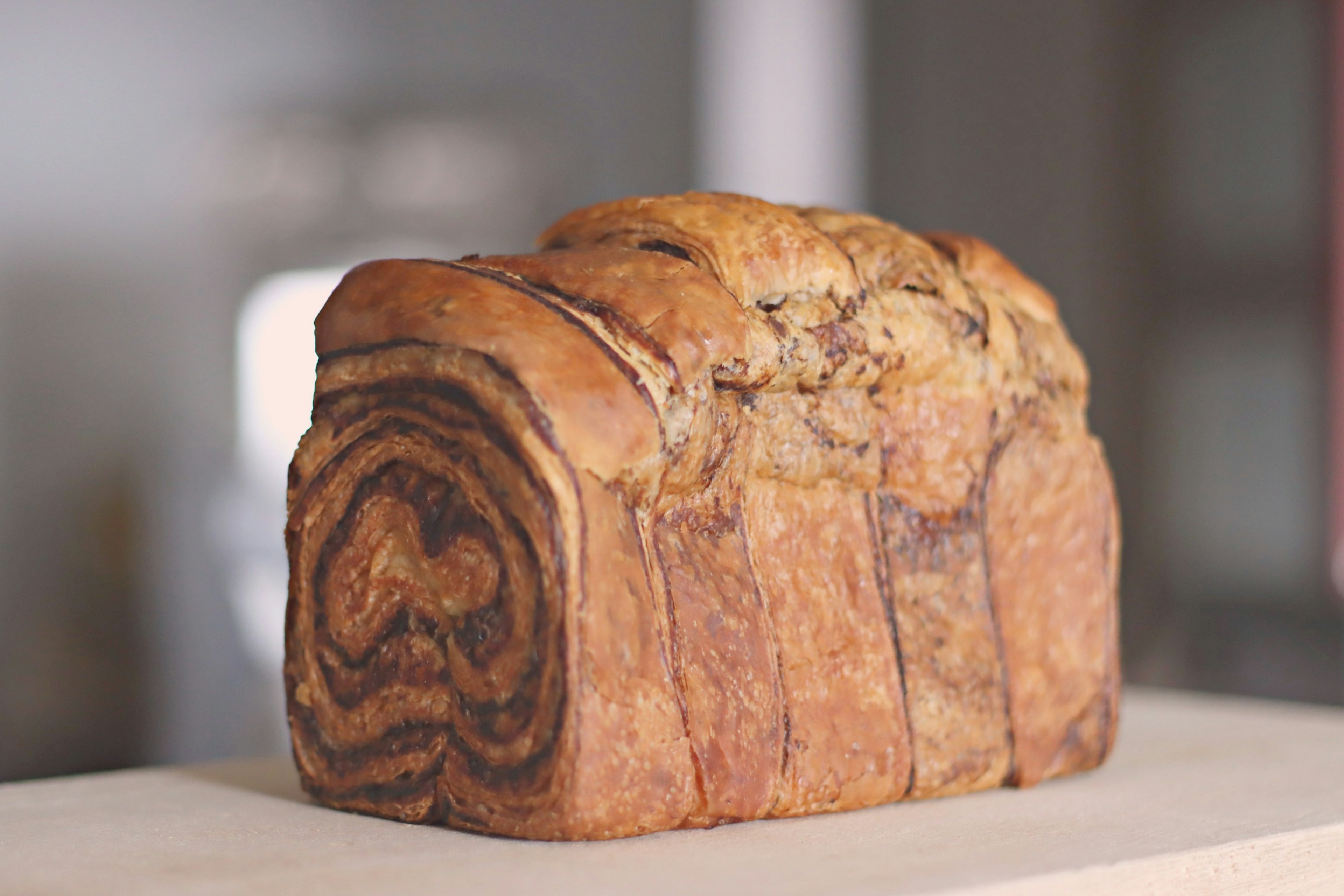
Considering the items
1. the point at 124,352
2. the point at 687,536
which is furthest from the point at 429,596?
the point at 124,352

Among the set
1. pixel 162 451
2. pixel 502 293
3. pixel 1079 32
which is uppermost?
pixel 1079 32

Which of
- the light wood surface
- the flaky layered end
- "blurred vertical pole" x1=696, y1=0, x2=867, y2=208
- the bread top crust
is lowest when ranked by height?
the light wood surface

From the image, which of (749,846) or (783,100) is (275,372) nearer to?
(749,846)

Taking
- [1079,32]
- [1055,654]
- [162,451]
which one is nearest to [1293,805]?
[1055,654]

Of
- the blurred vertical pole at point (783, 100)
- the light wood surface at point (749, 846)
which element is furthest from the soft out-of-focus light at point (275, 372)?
the blurred vertical pole at point (783, 100)

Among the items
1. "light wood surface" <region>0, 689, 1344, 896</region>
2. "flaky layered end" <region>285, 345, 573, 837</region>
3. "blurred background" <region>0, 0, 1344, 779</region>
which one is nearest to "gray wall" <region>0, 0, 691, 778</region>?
"blurred background" <region>0, 0, 1344, 779</region>

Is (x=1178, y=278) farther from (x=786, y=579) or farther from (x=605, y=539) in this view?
(x=605, y=539)

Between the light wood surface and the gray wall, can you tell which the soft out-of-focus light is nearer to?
the gray wall

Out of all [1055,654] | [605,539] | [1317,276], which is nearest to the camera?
[605,539]
